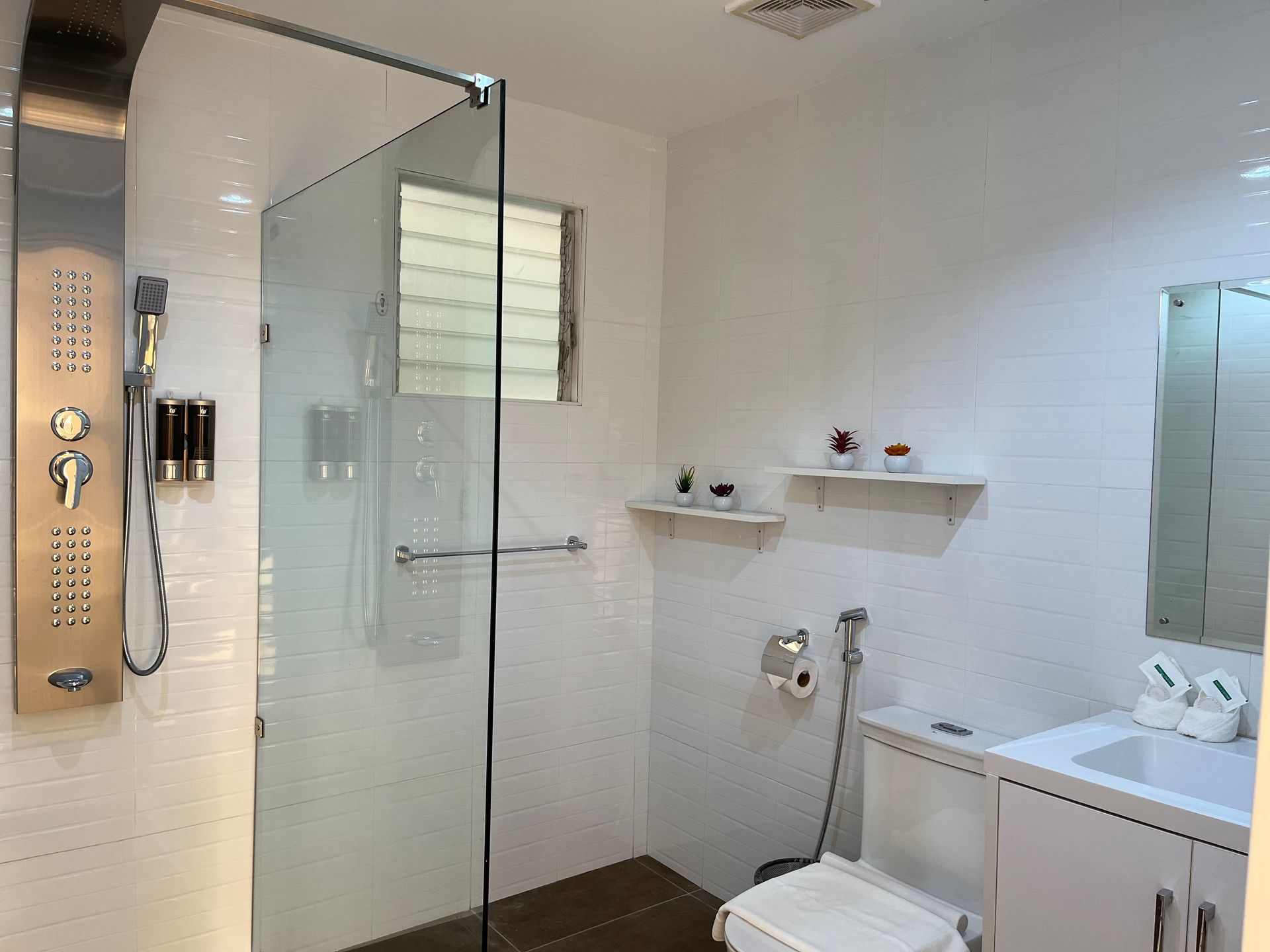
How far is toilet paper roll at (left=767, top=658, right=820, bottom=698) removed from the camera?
2830 millimetres

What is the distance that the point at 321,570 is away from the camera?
2.26 metres

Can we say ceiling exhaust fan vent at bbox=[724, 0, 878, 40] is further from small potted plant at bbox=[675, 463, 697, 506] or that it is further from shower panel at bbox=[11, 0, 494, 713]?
small potted plant at bbox=[675, 463, 697, 506]

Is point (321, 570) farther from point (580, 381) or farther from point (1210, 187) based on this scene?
point (1210, 187)

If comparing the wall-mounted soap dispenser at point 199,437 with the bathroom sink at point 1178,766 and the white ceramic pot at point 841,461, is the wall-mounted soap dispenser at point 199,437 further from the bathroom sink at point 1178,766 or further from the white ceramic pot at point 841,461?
the bathroom sink at point 1178,766

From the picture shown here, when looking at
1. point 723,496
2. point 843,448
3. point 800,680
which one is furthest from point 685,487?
point 800,680

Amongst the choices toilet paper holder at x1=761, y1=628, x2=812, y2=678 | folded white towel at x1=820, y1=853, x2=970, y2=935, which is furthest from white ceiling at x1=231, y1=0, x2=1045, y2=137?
folded white towel at x1=820, y1=853, x2=970, y2=935

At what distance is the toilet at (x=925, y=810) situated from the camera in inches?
88.4

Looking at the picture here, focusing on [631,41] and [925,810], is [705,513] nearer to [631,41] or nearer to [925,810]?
[925,810]

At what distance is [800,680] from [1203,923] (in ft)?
4.43

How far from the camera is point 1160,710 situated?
202 centimetres

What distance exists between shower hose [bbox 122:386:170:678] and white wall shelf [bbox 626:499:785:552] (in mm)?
1592

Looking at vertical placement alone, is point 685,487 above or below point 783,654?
above

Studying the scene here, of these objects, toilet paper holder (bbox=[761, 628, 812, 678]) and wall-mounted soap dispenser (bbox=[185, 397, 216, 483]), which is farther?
toilet paper holder (bbox=[761, 628, 812, 678])

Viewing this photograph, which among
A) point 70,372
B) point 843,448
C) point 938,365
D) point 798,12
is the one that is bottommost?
point 843,448
